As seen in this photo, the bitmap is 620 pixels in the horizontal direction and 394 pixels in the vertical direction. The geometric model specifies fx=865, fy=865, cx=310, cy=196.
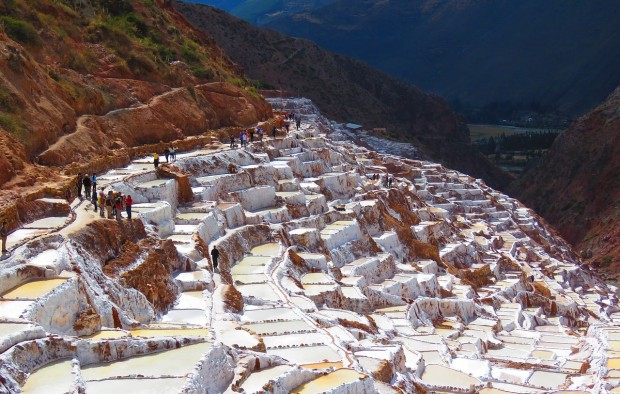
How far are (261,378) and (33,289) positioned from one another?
4474 millimetres

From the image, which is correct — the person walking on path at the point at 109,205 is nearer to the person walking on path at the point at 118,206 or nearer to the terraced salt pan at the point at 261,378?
the person walking on path at the point at 118,206

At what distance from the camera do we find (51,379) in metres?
13.2

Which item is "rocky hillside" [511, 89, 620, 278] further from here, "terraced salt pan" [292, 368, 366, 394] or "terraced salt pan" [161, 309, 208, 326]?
"terraced salt pan" [292, 368, 366, 394]

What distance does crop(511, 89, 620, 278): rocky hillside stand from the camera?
67.4m

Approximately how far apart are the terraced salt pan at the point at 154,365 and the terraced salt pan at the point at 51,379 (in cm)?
39

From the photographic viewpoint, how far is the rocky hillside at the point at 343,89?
93000mm

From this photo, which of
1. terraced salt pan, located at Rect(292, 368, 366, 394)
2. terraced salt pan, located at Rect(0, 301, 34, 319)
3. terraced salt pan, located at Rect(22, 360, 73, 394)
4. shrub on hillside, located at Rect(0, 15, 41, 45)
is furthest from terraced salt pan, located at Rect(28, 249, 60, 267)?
shrub on hillside, located at Rect(0, 15, 41, 45)

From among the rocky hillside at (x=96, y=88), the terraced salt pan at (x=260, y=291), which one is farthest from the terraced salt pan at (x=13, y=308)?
the terraced salt pan at (x=260, y=291)

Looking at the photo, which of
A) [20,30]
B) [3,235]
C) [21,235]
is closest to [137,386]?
[3,235]

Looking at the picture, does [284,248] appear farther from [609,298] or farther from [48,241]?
[609,298]

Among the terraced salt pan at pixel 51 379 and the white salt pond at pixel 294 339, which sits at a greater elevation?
the terraced salt pan at pixel 51 379

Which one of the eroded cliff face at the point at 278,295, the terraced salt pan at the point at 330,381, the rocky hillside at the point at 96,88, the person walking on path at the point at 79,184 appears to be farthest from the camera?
the rocky hillside at the point at 96,88

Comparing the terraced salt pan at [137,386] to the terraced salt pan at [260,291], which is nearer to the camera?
the terraced salt pan at [137,386]

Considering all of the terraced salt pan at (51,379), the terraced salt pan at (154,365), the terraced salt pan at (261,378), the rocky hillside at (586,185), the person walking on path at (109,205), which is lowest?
the rocky hillside at (586,185)
